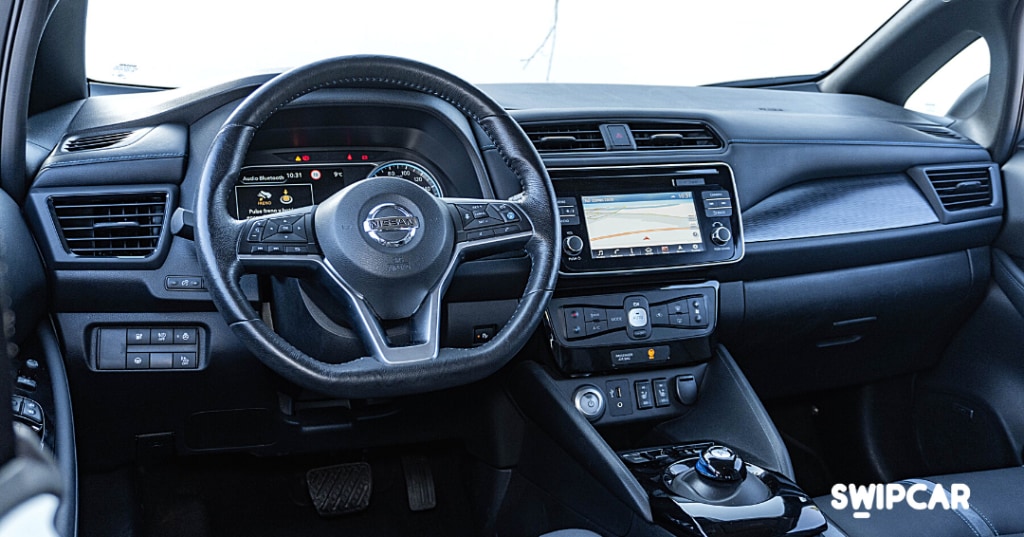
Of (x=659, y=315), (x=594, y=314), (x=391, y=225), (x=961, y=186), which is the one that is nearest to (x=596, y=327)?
(x=594, y=314)

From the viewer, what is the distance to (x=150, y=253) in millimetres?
1632

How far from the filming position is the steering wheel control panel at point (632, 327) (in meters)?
1.89

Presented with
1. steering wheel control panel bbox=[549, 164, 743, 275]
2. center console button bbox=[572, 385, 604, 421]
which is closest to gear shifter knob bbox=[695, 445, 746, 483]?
center console button bbox=[572, 385, 604, 421]

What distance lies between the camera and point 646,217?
1921 millimetres

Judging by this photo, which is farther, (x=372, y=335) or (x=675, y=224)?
(x=675, y=224)

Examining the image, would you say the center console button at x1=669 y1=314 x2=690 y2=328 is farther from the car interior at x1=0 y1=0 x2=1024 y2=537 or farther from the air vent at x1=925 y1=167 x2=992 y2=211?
the air vent at x1=925 y1=167 x2=992 y2=211

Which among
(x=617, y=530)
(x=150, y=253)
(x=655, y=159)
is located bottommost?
(x=617, y=530)

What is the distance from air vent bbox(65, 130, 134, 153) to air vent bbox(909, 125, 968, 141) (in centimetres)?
204

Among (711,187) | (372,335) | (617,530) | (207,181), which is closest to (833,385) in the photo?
(711,187)

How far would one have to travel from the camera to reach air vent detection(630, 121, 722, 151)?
79.2 inches

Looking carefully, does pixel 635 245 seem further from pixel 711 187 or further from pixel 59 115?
pixel 59 115

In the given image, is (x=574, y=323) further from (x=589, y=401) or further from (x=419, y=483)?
(x=419, y=483)

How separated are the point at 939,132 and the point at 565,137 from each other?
1213 millimetres

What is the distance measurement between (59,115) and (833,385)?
2.06 m
